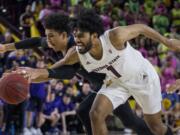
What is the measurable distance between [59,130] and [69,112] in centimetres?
43

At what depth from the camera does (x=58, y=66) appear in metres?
5.91

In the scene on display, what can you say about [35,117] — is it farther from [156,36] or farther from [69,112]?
→ [156,36]

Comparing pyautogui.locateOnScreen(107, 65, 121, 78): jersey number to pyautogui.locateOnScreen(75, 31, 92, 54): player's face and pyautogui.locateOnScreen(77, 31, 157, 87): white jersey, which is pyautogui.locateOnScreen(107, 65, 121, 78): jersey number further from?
pyautogui.locateOnScreen(75, 31, 92, 54): player's face

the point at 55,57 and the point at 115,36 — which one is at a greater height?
the point at 115,36

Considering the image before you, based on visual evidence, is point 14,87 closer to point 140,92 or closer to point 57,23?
point 57,23

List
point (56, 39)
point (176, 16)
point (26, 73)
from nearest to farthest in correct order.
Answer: point (26, 73), point (56, 39), point (176, 16)

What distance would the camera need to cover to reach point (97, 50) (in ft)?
18.8

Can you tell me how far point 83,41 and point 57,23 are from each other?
598mm

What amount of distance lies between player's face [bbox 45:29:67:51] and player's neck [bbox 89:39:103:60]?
43cm

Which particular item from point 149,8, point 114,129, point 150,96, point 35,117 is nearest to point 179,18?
point 149,8

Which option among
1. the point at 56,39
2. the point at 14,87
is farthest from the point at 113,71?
the point at 14,87

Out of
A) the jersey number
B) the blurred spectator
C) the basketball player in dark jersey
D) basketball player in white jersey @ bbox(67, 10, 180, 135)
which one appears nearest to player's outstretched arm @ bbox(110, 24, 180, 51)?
basketball player in white jersey @ bbox(67, 10, 180, 135)

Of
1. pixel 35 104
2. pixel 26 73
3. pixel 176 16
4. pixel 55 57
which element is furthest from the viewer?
pixel 176 16

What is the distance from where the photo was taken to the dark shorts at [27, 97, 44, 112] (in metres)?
10.3
